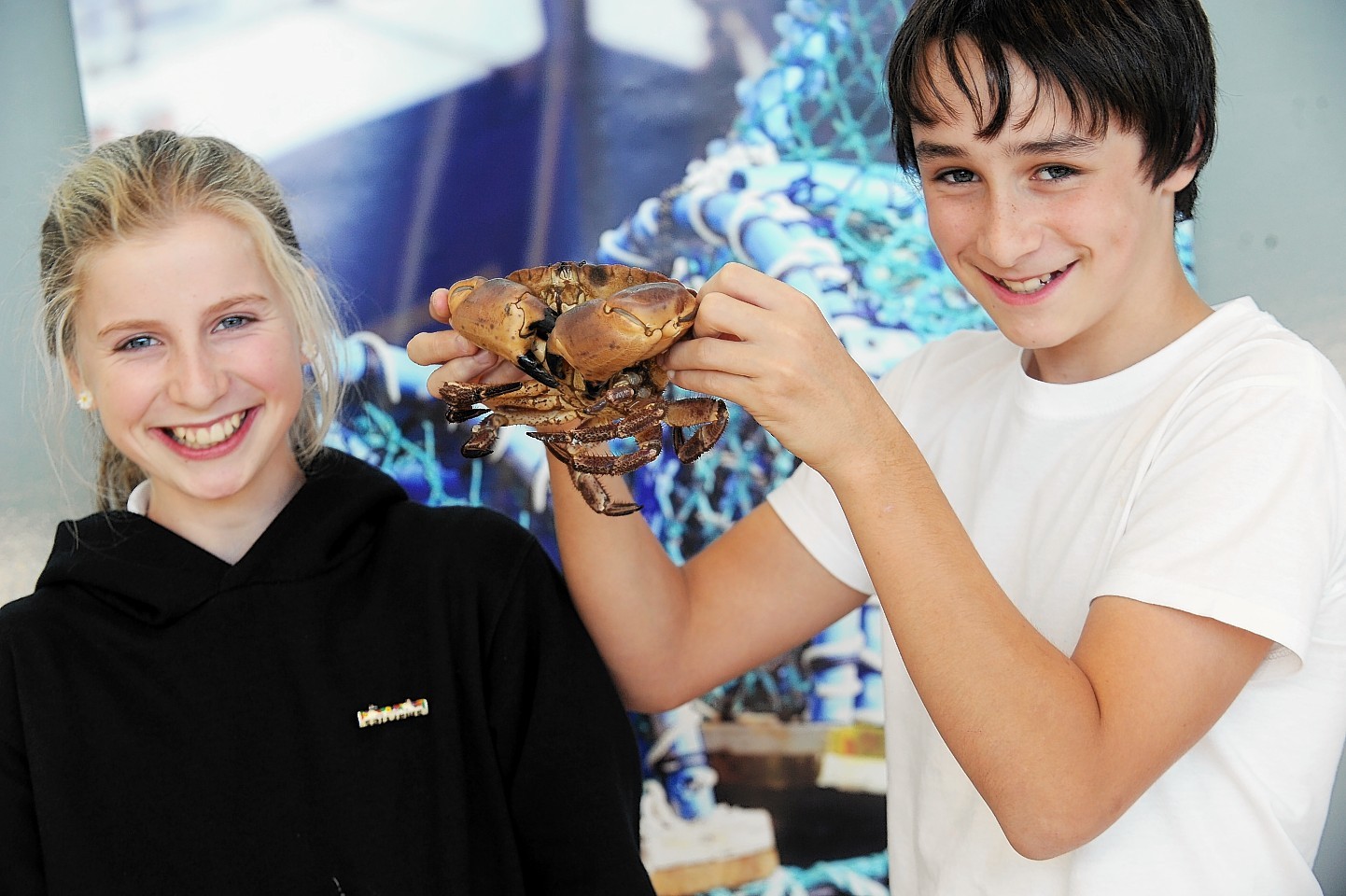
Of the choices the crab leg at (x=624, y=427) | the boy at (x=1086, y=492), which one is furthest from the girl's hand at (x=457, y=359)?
the crab leg at (x=624, y=427)

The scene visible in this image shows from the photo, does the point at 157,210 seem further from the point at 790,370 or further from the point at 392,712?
the point at 790,370

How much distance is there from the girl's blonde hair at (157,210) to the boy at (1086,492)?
257mm

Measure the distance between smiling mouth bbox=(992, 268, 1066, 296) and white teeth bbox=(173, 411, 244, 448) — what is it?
1109 millimetres

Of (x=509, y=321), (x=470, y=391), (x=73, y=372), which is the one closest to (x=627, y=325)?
(x=509, y=321)

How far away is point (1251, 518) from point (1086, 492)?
Answer: 24 centimetres

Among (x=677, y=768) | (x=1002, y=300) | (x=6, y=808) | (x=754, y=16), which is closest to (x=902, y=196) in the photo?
(x=754, y=16)

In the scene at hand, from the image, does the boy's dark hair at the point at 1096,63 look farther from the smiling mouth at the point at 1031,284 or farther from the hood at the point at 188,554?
the hood at the point at 188,554

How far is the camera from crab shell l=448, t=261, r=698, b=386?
4.45 ft

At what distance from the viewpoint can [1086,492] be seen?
4.82 feet

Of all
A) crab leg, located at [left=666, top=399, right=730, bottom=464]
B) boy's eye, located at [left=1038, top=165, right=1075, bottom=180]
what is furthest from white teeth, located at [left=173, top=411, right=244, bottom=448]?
boy's eye, located at [left=1038, top=165, right=1075, bottom=180]

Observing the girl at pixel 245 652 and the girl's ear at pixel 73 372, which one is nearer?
the girl at pixel 245 652

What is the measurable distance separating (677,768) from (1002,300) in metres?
1.49

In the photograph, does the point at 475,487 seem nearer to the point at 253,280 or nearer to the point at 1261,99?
the point at 253,280

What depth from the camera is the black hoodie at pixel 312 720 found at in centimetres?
152
